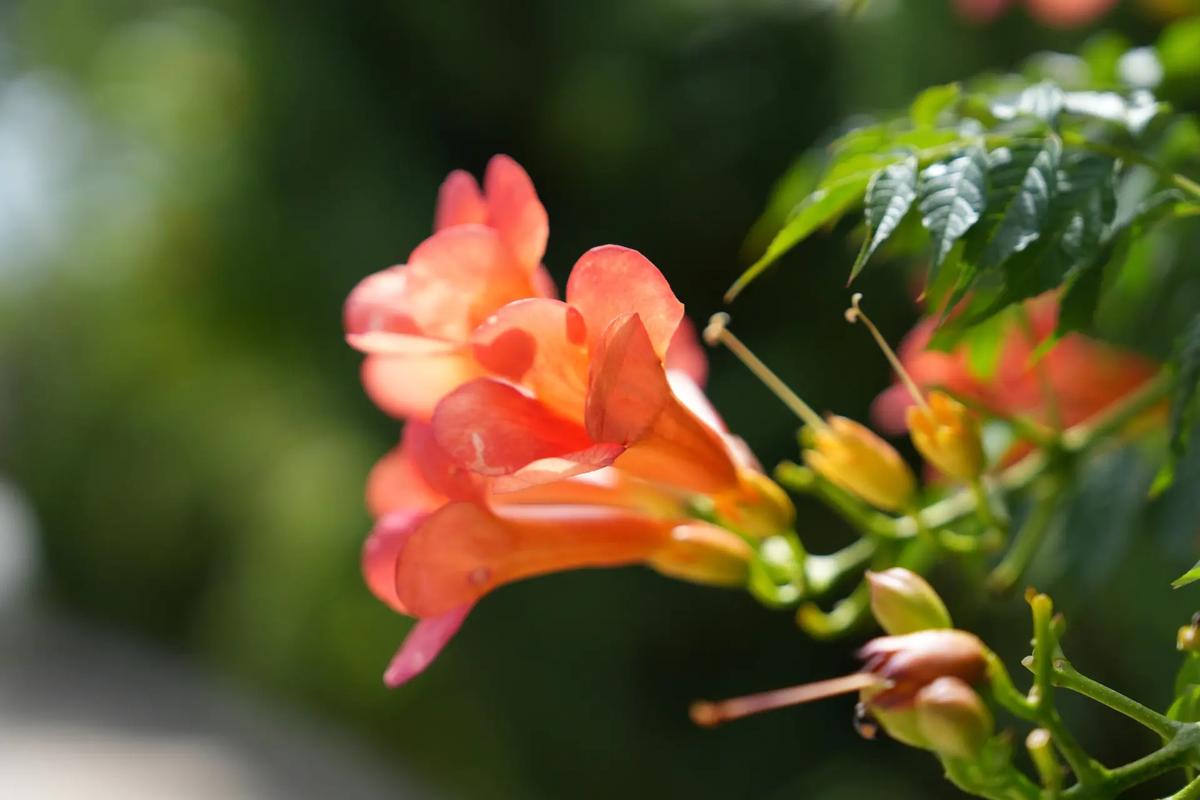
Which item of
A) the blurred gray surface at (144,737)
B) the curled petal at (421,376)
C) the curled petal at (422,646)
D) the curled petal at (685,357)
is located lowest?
the blurred gray surface at (144,737)

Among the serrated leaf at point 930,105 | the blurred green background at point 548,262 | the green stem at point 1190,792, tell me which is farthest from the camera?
the blurred green background at point 548,262

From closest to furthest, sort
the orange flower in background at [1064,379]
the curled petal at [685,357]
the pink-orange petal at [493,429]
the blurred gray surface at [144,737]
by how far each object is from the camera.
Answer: the pink-orange petal at [493,429] < the curled petal at [685,357] < the orange flower in background at [1064,379] < the blurred gray surface at [144,737]

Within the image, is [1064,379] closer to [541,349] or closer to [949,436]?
[949,436]

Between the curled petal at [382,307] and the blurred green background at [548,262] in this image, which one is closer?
the curled petal at [382,307]

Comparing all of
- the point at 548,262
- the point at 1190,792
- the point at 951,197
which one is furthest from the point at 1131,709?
the point at 548,262

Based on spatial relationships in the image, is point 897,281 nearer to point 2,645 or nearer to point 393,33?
point 393,33

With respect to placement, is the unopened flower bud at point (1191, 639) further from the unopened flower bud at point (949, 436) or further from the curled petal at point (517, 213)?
the curled petal at point (517, 213)

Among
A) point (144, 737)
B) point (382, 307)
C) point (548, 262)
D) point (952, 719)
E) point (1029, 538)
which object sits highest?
point (382, 307)

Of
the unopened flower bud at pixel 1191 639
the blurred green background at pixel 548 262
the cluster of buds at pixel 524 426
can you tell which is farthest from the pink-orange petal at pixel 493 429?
the blurred green background at pixel 548 262

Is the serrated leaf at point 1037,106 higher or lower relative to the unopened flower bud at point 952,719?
higher
